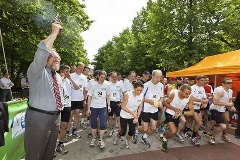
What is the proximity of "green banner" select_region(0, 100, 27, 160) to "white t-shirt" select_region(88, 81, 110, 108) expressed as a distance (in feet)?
6.34

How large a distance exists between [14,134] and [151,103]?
3513 mm

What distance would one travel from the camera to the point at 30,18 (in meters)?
18.3

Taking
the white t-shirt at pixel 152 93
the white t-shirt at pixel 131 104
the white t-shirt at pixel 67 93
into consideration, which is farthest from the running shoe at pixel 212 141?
the white t-shirt at pixel 67 93

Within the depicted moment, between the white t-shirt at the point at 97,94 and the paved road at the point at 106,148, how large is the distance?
1128 millimetres

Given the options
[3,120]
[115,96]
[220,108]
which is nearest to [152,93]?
[115,96]

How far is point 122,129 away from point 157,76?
1.72m

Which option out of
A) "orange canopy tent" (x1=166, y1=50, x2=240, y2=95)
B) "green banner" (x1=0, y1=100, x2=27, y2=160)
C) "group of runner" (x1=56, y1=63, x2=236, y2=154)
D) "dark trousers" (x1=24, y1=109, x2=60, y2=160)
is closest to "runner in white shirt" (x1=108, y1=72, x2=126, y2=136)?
"group of runner" (x1=56, y1=63, x2=236, y2=154)

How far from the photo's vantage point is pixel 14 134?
4.69 metres

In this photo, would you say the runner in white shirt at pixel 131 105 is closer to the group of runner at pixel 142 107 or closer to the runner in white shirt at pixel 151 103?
the group of runner at pixel 142 107

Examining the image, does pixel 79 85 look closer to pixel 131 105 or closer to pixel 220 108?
pixel 131 105

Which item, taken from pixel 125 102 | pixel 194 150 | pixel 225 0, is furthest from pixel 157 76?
pixel 225 0

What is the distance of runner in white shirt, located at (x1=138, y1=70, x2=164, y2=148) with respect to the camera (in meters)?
6.71

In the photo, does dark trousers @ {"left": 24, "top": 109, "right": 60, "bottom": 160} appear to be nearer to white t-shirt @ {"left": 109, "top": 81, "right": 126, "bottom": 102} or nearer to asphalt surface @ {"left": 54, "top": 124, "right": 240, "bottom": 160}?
asphalt surface @ {"left": 54, "top": 124, "right": 240, "bottom": 160}

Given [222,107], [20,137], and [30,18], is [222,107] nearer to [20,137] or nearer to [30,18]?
[20,137]
